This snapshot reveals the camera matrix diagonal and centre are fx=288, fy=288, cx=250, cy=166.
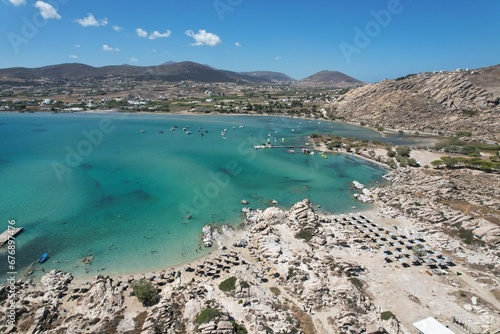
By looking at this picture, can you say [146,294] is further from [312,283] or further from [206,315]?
[312,283]

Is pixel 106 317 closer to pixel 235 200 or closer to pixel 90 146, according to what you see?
pixel 235 200

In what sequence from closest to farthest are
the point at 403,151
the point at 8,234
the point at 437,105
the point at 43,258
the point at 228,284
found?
the point at 228,284, the point at 43,258, the point at 8,234, the point at 403,151, the point at 437,105

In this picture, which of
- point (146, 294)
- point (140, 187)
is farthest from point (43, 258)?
point (140, 187)

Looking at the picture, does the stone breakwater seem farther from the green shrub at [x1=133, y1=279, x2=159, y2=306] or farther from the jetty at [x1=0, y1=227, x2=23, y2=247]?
the jetty at [x1=0, y1=227, x2=23, y2=247]

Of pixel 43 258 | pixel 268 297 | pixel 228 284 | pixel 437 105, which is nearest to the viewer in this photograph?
pixel 268 297

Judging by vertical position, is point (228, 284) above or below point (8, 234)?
above

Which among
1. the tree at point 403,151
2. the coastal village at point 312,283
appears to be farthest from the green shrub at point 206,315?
the tree at point 403,151

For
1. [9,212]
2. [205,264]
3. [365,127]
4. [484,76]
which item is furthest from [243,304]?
[484,76]
